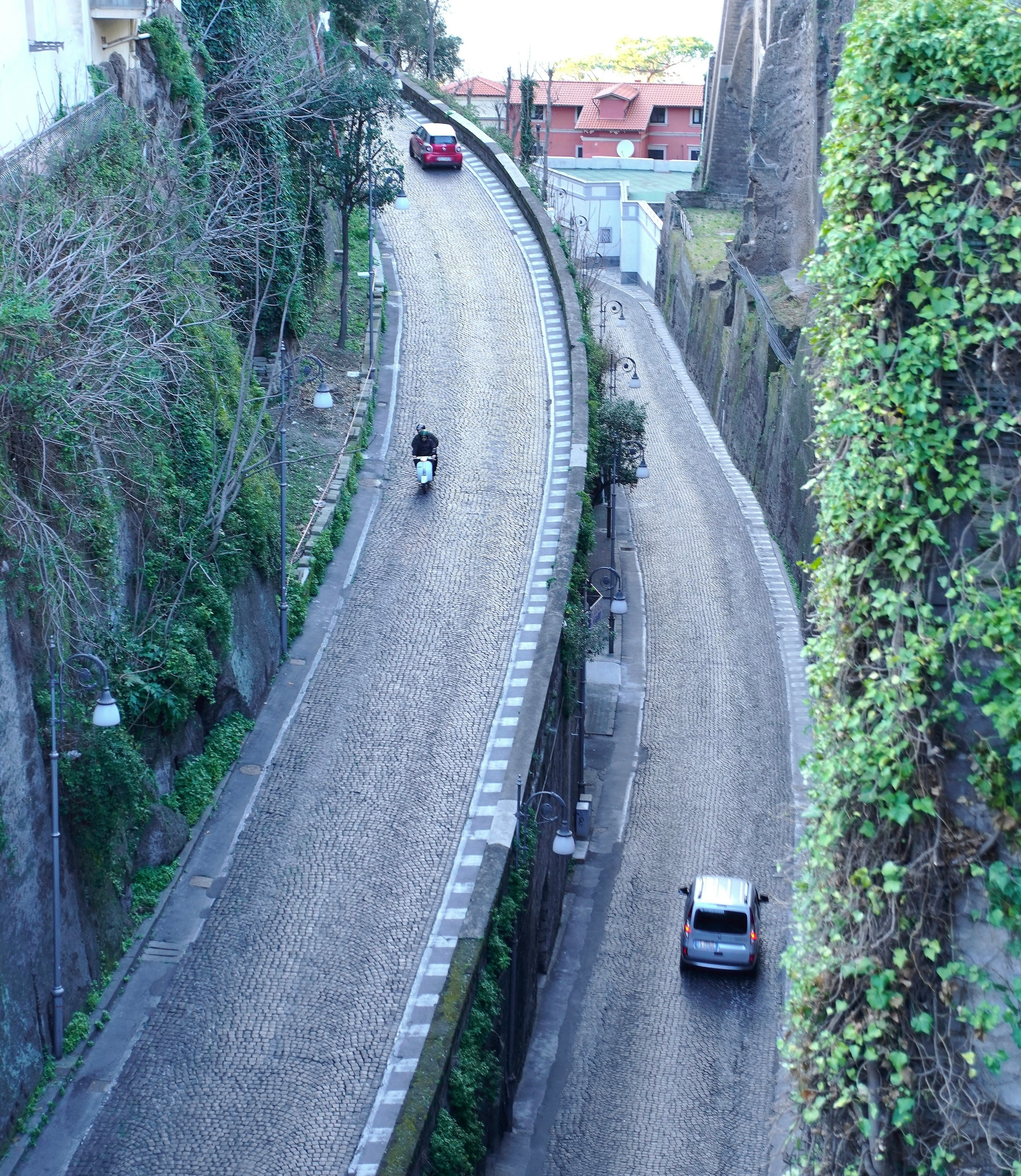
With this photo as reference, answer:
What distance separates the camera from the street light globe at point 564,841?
19.9 meters

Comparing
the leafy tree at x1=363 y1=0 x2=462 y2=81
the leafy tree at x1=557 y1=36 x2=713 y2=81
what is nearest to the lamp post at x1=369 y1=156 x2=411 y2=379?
the leafy tree at x1=363 y1=0 x2=462 y2=81

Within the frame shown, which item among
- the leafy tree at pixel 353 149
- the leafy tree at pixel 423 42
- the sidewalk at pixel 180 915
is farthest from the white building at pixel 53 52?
the leafy tree at pixel 423 42

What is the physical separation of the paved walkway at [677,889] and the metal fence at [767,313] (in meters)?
4.52

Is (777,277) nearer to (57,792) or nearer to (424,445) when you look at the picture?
(424,445)

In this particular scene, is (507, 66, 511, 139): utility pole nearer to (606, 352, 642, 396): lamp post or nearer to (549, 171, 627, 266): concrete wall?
(549, 171, 627, 266): concrete wall

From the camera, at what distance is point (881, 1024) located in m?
9.48

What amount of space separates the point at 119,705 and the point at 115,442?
11.4ft

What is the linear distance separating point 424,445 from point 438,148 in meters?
19.0

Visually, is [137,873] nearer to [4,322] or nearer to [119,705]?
[119,705]

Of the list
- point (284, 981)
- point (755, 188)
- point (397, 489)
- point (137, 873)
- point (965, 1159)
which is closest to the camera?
point (965, 1159)

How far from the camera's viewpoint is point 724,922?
22.0 metres

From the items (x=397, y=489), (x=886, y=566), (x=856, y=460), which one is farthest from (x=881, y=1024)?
(x=397, y=489)

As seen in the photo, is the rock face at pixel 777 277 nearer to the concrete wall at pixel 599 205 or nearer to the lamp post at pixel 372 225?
the lamp post at pixel 372 225

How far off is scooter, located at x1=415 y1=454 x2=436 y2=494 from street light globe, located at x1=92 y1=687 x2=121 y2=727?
1315 centimetres
